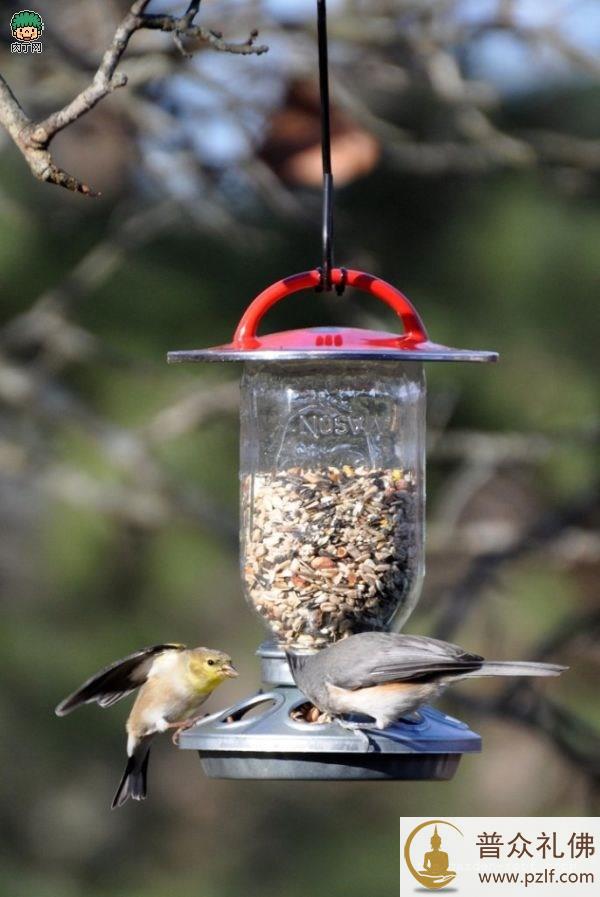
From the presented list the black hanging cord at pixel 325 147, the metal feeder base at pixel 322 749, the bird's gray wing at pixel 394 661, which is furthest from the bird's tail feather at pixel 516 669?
the black hanging cord at pixel 325 147

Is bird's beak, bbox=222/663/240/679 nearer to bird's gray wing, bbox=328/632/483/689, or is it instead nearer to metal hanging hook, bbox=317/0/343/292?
bird's gray wing, bbox=328/632/483/689

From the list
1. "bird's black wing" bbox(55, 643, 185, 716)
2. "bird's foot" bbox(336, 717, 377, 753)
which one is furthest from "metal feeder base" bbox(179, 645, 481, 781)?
"bird's black wing" bbox(55, 643, 185, 716)

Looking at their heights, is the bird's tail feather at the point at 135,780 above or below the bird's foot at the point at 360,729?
below

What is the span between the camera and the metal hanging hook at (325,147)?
9.75 feet

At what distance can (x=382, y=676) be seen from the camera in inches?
126

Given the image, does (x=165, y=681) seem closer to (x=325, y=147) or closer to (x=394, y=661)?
(x=394, y=661)

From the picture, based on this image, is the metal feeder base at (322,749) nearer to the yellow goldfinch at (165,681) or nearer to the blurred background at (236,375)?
the yellow goldfinch at (165,681)

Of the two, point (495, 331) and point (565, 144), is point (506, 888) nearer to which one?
point (495, 331)

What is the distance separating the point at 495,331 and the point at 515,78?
3.71ft

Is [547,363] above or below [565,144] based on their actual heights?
below

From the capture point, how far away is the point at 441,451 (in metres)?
6.89

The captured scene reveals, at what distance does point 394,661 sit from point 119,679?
0.78m

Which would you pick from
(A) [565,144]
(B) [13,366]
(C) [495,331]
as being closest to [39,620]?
(B) [13,366]

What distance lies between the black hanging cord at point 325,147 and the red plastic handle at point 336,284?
3 cm
